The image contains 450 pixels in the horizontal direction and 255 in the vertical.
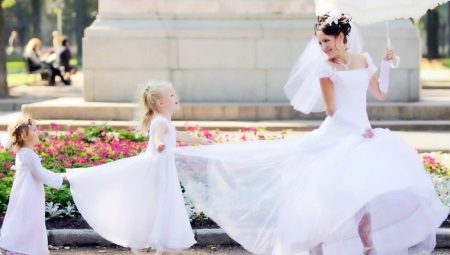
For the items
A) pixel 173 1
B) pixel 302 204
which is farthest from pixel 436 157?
pixel 173 1

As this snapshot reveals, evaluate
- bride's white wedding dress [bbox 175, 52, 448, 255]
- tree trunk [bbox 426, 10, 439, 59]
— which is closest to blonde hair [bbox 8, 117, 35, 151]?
bride's white wedding dress [bbox 175, 52, 448, 255]

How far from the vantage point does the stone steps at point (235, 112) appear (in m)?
19.6

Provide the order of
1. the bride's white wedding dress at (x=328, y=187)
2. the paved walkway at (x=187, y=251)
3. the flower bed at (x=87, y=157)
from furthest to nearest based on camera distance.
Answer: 1. the flower bed at (x=87, y=157)
2. the paved walkway at (x=187, y=251)
3. the bride's white wedding dress at (x=328, y=187)

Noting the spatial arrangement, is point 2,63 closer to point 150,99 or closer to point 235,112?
point 235,112

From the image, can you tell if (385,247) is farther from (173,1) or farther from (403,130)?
(173,1)

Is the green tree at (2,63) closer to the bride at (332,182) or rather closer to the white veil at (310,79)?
the white veil at (310,79)

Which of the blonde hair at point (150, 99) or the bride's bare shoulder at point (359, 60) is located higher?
the bride's bare shoulder at point (359, 60)

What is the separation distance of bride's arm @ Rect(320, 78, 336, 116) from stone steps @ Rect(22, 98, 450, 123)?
37.4ft

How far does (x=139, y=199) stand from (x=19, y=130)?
3.35ft

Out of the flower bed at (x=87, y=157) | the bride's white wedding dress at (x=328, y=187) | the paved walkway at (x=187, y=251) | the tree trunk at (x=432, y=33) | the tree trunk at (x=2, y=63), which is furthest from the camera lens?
the tree trunk at (x=432, y=33)

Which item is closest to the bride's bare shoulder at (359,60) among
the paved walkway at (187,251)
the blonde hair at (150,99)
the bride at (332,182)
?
the bride at (332,182)

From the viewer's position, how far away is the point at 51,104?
20.2 meters

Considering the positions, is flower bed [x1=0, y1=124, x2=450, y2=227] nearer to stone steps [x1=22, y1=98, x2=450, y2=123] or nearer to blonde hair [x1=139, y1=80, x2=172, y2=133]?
blonde hair [x1=139, y1=80, x2=172, y2=133]

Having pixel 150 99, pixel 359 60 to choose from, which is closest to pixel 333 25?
pixel 359 60
